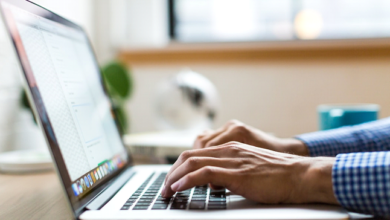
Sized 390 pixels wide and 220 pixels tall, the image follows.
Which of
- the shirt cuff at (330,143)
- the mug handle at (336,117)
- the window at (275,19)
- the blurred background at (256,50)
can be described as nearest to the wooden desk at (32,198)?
the shirt cuff at (330,143)

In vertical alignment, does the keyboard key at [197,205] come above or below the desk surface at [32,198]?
below

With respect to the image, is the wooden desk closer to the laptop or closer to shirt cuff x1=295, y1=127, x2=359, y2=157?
the laptop

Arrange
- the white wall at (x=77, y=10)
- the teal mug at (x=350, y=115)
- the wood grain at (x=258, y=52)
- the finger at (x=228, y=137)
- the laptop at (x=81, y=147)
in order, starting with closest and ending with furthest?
the laptop at (x=81, y=147) → the finger at (x=228, y=137) → the teal mug at (x=350, y=115) → the white wall at (x=77, y=10) → the wood grain at (x=258, y=52)

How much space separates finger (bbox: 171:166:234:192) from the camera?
43cm

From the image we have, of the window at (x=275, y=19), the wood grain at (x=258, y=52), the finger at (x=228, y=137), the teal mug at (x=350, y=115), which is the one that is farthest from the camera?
the window at (x=275, y=19)

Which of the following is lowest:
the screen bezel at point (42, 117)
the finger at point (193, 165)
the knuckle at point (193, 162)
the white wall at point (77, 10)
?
the finger at point (193, 165)

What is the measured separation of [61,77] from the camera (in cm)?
52

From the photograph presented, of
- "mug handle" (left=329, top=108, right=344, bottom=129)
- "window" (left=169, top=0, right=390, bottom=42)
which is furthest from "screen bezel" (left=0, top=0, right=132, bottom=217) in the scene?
"window" (left=169, top=0, right=390, bottom=42)

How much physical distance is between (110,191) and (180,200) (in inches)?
5.0

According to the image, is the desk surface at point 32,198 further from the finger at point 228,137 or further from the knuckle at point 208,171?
the finger at point 228,137

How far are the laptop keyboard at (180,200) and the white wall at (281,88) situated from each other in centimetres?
119

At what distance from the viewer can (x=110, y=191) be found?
0.53 metres

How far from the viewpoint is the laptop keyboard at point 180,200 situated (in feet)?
1.40

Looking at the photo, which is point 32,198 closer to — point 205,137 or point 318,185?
point 205,137
